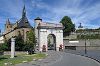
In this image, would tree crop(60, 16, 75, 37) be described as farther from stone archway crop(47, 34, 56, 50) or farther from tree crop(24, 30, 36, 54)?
tree crop(24, 30, 36, 54)

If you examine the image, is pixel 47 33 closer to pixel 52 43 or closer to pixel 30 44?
pixel 30 44

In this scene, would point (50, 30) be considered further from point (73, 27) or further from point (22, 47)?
point (73, 27)

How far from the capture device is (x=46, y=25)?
259ft

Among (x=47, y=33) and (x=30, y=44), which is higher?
(x=47, y=33)

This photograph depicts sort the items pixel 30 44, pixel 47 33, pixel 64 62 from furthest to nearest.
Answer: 1. pixel 47 33
2. pixel 30 44
3. pixel 64 62

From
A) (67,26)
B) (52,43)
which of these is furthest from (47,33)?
(52,43)

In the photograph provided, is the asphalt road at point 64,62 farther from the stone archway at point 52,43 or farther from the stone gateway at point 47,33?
the stone archway at point 52,43

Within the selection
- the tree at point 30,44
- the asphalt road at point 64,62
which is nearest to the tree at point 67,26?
the tree at point 30,44

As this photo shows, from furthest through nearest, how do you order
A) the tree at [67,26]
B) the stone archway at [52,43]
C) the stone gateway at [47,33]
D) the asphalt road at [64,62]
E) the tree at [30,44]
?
the tree at [67,26]
the stone archway at [52,43]
the stone gateway at [47,33]
the tree at [30,44]
the asphalt road at [64,62]

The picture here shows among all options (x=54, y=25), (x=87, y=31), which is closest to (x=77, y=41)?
(x=54, y=25)

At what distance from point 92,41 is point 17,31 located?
36903 mm

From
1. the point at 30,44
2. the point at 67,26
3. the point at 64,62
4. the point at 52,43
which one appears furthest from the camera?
the point at 52,43

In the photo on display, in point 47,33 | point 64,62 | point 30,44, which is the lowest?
point 64,62

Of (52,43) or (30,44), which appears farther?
(52,43)
